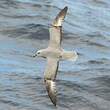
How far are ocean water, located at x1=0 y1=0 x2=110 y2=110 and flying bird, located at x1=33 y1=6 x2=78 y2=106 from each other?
163 centimetres

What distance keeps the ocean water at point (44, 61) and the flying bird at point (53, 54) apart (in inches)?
64.1

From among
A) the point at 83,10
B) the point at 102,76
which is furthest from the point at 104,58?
the point at 83,10

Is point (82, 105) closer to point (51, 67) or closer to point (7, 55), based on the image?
point (51, 67)

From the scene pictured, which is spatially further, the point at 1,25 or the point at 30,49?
the point at 1,25

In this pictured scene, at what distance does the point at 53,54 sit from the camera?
33.0ft

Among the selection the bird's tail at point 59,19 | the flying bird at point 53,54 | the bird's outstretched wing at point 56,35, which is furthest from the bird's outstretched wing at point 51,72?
the bird's tail at point 59,19

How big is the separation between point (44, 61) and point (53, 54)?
478 centimetres

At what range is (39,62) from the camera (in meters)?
14.8

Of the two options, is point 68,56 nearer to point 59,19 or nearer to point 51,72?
point 51,72

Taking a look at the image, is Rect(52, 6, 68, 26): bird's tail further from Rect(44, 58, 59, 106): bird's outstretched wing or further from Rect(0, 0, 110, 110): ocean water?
Rect(0, 0, 110, 110): ocean water

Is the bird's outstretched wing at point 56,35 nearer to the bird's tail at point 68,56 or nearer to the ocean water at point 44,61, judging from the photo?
the bird's tail at point 68,56

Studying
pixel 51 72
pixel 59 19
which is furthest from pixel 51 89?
pixel 59 19

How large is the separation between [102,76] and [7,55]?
7.88 feet

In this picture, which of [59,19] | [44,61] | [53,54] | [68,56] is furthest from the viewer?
[44,61]
